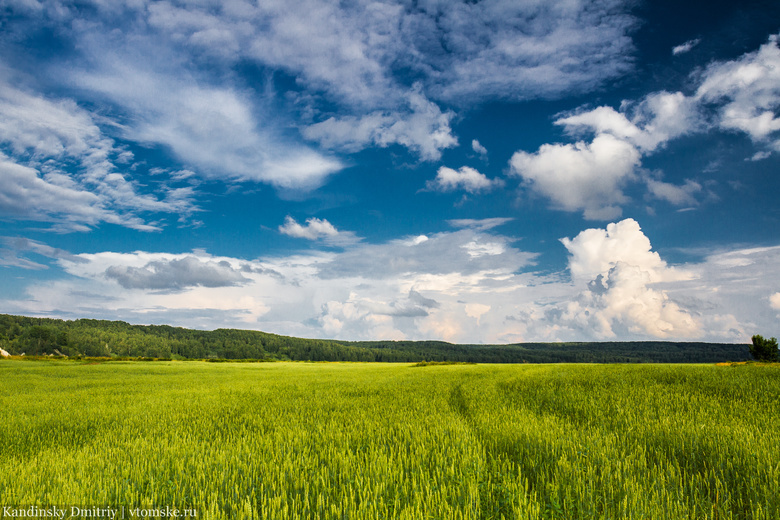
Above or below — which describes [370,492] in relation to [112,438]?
above

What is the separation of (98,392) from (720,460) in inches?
1000

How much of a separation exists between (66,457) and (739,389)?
655 inches

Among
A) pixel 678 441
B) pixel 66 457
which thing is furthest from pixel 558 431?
pixel 66 457

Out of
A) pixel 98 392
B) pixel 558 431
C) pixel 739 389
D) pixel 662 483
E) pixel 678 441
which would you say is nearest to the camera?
pixel 662 483

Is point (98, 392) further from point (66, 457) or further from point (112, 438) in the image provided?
point (66, 457)

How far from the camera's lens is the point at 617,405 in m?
8.99

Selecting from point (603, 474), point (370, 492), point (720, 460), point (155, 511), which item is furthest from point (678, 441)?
point (155, 511)

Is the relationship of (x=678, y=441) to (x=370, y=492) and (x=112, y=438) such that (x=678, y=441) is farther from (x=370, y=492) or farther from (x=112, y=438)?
(x=112, y=438)

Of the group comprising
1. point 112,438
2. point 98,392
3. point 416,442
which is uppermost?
point 416,442

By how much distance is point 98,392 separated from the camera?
19047 mm

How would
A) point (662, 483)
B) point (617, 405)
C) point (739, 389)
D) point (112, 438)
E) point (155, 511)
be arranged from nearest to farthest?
1. point (155, 511)
2. point (662, 483)
3. point (112, 438)
4. point (617, 405)
5. point (739, 389)

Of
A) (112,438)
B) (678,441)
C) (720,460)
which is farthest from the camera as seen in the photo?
(112,438)

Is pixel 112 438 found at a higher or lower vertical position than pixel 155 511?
lower

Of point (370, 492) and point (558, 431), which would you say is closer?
point (370, 492)
